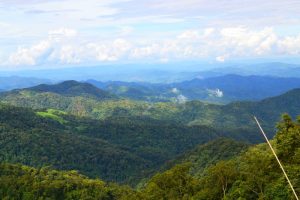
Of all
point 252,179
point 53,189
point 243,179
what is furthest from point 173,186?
point 53,189

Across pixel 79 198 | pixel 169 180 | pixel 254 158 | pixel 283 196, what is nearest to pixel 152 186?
pixel 169 180

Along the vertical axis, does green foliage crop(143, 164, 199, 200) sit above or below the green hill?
below

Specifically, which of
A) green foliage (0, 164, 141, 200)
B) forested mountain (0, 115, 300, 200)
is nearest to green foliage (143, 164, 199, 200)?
forested mountain (0, 115, 300, 200)

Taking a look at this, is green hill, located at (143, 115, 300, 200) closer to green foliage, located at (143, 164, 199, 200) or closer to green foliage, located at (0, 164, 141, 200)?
green foliage, located at (143, 164, 199, 200)

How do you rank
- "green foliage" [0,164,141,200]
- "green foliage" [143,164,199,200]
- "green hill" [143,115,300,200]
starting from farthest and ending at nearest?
"green foliage" [0,164,141,200] → "green foliage" [143,164,199,200] → "green hill" [143,115,300,200]

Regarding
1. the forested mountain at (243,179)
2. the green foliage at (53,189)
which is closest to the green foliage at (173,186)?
the forested mountain at (243,179)

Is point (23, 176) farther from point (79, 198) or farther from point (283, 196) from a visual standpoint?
point (283, 196)

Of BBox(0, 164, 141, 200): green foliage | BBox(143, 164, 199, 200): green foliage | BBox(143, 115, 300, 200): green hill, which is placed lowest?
BBox(0, 164, 141, 200): green foliage

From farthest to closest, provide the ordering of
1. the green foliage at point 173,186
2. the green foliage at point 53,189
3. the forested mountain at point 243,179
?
the green foliage at point 53,189 → the green foliage at point 173,186 → the forested mountain at point 243,179

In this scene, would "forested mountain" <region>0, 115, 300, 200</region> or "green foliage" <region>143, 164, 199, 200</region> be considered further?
"green foliage" <region>143, 164, 199, 200</region>

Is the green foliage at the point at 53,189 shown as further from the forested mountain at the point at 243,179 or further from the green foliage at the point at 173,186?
the green foliage at the point at 173,186

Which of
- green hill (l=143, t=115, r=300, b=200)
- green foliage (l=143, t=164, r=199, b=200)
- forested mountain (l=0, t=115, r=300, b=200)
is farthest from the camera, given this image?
green foliage (l=143, t=164, r=199, b=200)
